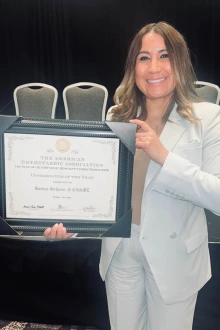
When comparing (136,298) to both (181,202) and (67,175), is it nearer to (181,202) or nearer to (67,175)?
(181,202)

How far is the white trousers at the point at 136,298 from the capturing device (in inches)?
44.9

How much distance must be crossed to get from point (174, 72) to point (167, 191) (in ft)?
1.26

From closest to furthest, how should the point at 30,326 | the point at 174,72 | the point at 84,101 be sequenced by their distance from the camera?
the point at 174,72 < the point at 30,326 < the point at 84,101

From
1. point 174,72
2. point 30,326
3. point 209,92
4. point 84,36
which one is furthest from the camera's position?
point 84,36

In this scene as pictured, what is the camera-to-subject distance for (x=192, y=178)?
39.9 inches

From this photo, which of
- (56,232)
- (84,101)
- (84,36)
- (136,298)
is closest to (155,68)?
(56,232)

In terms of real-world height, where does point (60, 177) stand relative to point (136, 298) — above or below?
above

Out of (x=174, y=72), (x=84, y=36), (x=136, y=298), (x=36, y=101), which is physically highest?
(x=84, y=36)

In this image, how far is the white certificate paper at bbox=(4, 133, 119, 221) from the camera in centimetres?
99

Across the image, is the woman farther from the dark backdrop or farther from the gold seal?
the dark backdrop

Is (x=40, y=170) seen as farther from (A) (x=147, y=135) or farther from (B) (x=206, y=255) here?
(B) (x=206, y=255)

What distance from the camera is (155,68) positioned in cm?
107

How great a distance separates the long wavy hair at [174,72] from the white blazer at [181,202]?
0.03 metres

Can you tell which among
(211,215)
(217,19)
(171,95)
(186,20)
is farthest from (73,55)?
(171,95)
